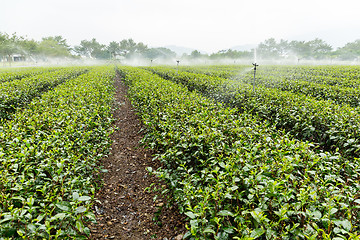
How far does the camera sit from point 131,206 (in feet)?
10.3

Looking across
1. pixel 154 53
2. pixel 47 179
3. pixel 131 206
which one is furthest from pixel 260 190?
pixel 154 53

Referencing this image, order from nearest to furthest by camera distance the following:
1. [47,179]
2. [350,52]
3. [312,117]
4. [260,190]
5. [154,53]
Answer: [260,190] → [47,179] → [312,117] → [350,52] → [154,53]

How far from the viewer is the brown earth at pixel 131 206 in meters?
2.61

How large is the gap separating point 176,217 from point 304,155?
72.8 inches

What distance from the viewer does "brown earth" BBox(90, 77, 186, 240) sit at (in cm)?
261

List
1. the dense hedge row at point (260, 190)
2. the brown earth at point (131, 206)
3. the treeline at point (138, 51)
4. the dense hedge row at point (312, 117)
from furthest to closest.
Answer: the treeline at point (138, 51), the dense hedge row at point (312, 117), the brown earth at point (131, 206), the dense hedge row at point (260, 190)

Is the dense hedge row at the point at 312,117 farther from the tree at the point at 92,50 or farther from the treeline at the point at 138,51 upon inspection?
the tree at the point at 92,50

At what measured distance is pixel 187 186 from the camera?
189 cm

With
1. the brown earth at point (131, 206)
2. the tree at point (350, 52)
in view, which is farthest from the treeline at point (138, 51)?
the brown earth at point (131, 206)

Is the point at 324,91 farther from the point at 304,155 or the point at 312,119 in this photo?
the point at 304,155

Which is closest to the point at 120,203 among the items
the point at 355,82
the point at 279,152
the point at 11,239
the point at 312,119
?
the point at 11,239

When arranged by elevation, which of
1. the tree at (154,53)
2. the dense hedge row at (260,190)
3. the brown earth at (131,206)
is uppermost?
the tree at (154,53)

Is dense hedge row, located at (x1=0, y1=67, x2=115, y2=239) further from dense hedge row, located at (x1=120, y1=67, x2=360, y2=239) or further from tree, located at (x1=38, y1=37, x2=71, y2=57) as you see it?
tree, located at (x1=38, y1=37, x2=71, y2=57)

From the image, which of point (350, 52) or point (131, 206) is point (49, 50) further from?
point (350, 52)
